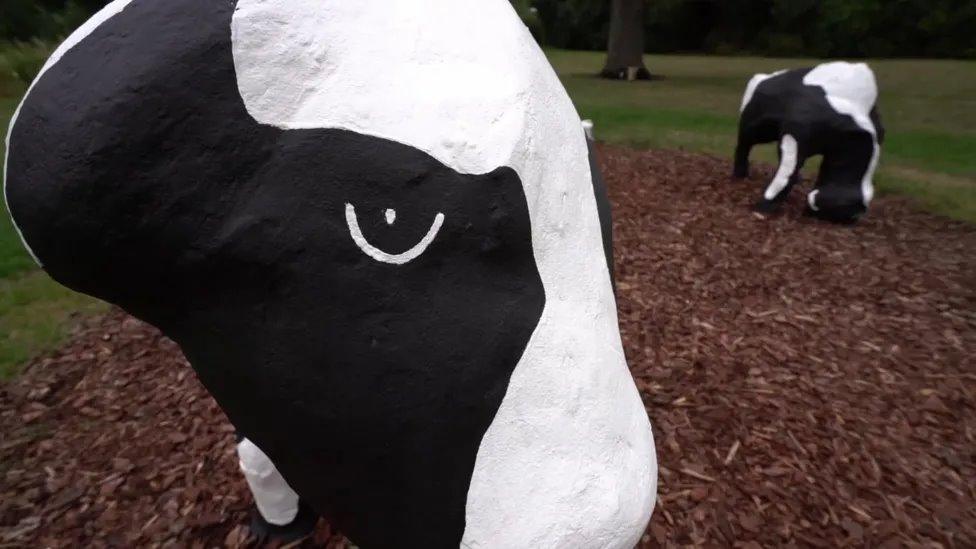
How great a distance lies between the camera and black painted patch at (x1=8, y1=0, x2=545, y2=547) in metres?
1.11

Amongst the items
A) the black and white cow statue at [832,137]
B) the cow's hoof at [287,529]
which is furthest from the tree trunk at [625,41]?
the cow's hoof at [287,529]

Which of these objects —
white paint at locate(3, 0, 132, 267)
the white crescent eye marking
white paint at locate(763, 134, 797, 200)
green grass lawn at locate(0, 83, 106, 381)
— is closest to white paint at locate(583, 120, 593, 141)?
the white crescent eye marking

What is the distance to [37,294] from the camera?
499 centimetres

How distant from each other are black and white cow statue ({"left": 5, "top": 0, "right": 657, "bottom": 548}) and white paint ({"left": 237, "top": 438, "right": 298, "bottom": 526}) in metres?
1.05

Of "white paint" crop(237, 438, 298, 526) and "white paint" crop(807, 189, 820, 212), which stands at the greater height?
"white paint" crop(237, 438, 298, 526)

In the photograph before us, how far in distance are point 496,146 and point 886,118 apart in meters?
14.2

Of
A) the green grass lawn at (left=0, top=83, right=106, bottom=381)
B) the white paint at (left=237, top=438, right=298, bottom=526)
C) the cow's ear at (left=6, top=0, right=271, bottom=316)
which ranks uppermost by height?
the cow's ear at (left=6, top=0, right=271, bottom=316)

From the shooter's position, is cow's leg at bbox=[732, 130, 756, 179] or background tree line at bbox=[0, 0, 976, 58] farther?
background tree line at bbox=[0, 0, 976, 58]

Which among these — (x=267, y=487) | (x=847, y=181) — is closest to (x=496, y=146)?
(x=267, y=487)

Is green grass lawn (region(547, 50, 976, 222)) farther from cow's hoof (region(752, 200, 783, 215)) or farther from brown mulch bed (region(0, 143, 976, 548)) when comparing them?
brown mulch bed (region(0, 143, 976, 548))

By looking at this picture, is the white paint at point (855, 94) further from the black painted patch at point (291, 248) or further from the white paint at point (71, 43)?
the white paint at point (71, 43)

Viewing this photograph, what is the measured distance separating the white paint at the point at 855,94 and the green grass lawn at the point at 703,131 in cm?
127

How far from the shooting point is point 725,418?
3.43 metres

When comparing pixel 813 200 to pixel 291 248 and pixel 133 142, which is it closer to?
pixel 291 248
